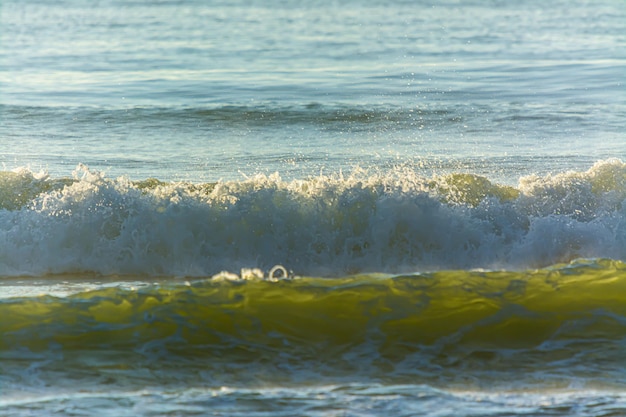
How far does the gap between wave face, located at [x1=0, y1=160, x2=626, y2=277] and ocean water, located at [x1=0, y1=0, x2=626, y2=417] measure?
0.07 ft

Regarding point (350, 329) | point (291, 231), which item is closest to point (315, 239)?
point (291, 231)

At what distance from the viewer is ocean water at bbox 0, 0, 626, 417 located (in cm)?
548

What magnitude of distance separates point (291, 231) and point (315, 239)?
0.25 m

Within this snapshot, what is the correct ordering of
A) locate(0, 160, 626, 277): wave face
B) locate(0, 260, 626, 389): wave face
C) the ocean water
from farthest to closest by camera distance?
locate(0, 160, 626, 277): wave face < locate(0, 260, 626, 389): wave face < the ocean water

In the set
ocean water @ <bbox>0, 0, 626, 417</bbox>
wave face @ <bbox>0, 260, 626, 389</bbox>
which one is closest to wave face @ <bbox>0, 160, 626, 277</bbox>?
ocean water @ <bbox>0, 0, 626, 417</bbox>

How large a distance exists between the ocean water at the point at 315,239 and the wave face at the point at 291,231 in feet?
0.07

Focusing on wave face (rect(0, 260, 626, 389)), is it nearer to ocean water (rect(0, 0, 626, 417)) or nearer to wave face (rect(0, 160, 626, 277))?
ocean water (rect(0, 0, 626, 417))

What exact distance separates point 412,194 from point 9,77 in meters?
14.0

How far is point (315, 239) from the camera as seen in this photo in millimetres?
9578

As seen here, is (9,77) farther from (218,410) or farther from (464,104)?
(218,410)

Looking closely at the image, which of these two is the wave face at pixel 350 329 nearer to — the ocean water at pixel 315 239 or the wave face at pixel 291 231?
the ocean water at pixel 315 239

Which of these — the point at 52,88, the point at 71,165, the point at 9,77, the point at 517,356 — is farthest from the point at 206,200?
the point at 9,77

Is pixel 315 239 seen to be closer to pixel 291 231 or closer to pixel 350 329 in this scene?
pixel 291 231

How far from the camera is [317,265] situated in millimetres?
9453
